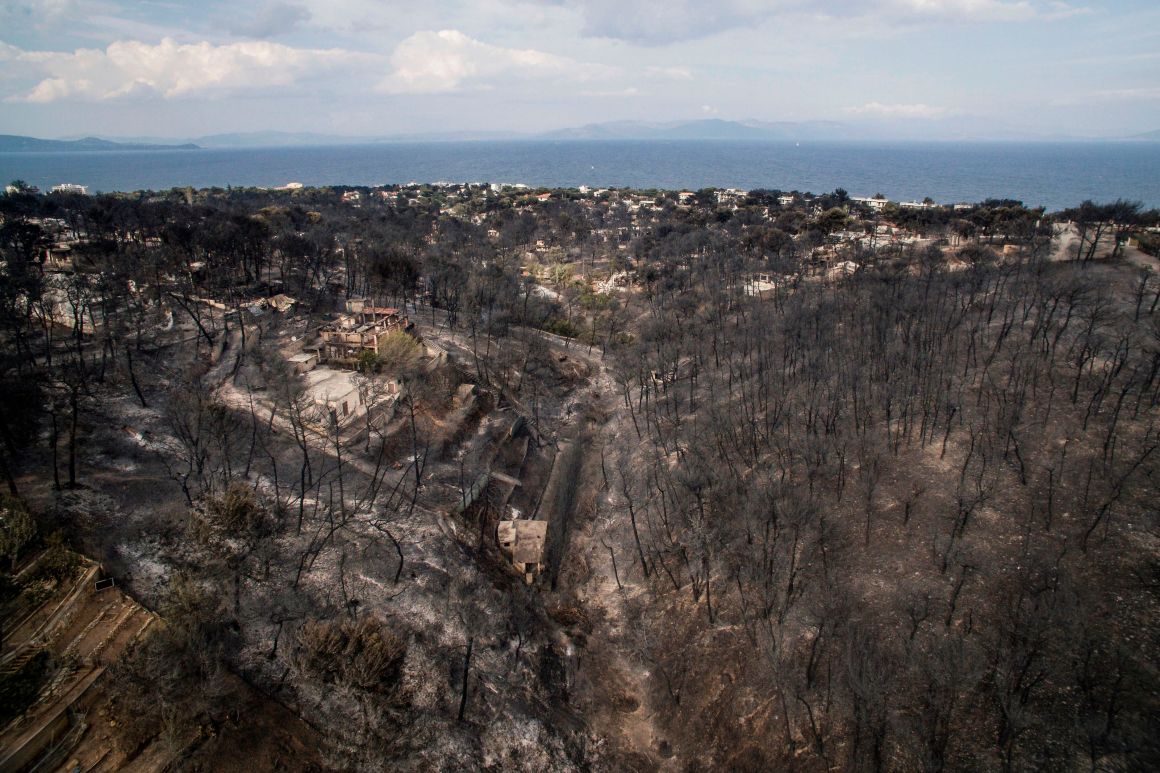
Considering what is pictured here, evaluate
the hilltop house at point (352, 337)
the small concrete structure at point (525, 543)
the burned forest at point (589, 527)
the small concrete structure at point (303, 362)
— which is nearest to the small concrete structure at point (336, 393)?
the burned forest at point (589, 527)

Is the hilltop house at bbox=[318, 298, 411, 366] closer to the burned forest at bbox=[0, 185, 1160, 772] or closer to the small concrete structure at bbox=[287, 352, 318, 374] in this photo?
the burned forest at bbox=[0, 185, 1160, 772]

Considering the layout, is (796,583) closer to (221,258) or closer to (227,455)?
(227,455)

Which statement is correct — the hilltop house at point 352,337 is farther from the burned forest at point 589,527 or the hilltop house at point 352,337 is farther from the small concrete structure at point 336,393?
the small concrete structure at point 336,393

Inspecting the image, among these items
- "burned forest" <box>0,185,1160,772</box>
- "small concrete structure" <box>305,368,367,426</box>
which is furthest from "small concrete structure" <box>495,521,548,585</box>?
"small concrete structure" <box>305,368,367,426</box>

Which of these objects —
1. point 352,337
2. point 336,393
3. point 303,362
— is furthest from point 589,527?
point 303,362

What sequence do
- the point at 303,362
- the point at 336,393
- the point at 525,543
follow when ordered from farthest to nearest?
the point at 303,362, the point at 336,393, the point at 525,543

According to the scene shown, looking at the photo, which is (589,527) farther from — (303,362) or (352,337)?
(303,362)

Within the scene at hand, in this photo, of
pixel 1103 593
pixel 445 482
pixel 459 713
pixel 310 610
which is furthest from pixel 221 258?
pixel 1103 593
